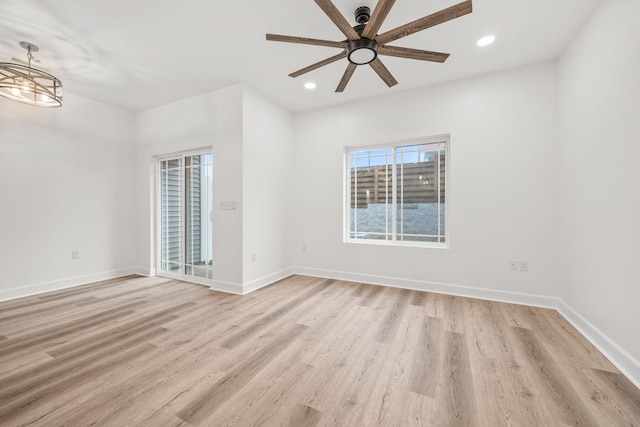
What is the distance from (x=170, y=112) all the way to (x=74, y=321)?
3183 mm

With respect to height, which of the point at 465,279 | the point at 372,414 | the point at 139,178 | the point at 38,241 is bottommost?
the point at 372,414

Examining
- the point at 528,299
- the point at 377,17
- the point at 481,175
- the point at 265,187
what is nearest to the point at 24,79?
the point at 265,187

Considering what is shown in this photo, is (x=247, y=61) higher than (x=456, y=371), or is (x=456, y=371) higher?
(x=247, y=61)

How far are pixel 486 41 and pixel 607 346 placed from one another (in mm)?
2938

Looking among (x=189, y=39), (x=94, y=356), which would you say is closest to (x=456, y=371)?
(x=94, y=356)

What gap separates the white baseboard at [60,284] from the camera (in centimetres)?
324

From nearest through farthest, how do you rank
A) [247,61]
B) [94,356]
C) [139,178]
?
[94,356] → [247,61] → [139,178]

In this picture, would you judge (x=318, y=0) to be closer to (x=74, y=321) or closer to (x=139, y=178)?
(x=74, y=321)

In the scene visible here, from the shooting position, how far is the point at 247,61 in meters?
2.99

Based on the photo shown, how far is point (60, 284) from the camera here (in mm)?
3643

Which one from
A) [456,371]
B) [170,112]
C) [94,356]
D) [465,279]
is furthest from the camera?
[170,112]

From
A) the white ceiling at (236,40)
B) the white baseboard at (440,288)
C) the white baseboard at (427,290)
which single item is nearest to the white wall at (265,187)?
the white baseboard at (427,290)

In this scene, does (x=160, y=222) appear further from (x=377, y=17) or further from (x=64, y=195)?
(x=377, y=17)

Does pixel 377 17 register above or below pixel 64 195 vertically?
above
